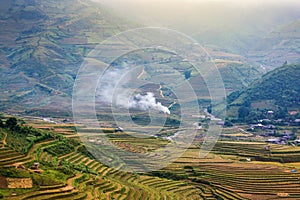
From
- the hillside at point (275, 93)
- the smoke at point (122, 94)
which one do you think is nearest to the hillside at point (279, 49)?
the hillside at point (275, 93)

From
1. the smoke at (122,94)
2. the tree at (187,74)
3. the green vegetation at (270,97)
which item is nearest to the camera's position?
the green vegetation at (270,97)

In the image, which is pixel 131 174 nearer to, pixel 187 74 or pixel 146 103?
pixel 146 103

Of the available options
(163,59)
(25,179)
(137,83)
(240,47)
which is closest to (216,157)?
(25,179)

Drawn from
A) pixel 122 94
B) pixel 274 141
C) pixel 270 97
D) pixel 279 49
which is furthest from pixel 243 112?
pixel 279 49

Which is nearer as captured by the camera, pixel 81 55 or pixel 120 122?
pixel 120 122

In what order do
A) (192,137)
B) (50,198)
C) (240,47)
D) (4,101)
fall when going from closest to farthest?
1. (50,198)
2. (192,137)
3. (4,101)
4. (240,47)

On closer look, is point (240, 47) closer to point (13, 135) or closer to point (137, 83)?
point (137, 83)

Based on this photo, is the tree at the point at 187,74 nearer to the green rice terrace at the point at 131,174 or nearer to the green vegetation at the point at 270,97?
the green vegetation at the point at 270,97
